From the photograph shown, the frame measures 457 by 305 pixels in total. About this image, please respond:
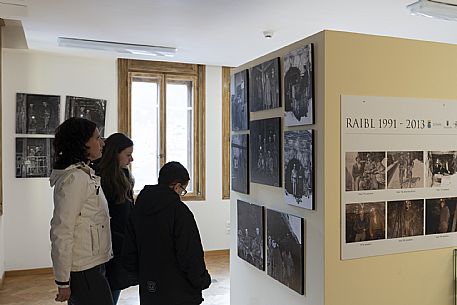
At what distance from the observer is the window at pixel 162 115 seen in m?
6.34

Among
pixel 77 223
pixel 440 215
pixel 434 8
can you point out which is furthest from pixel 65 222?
pixel 434 8

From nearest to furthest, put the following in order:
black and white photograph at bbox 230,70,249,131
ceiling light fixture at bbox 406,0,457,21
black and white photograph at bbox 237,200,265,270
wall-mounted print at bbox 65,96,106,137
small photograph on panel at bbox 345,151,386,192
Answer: small photograph on panel at bbox 345,151,386,192 < black and white photograph at bbox 237,200,265,270 < black and white photograph at bbox 230,70,249,131 < ceiling light fixture at bbox 406,0,457,21 < wall-mounted print at bbox 65,96,106,137

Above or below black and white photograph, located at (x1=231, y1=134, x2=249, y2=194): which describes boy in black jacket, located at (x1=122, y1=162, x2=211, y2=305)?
below

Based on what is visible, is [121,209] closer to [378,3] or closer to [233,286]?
[233,286]

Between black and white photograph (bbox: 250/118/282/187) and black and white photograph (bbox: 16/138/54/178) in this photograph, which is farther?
black and white photograph (bbox: 16/138/54/178)

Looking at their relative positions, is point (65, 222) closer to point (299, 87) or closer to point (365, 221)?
point (299, 87)

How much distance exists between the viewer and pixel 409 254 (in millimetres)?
2760

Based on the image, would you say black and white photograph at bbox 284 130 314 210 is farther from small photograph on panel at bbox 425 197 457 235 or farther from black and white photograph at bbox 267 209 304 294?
small photograph on panel at bbox 425 197 457 235

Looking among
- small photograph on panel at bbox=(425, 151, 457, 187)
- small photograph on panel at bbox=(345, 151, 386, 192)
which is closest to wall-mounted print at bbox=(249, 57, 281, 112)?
small photograph on panel at bbox=(345, 151, 386, 192)

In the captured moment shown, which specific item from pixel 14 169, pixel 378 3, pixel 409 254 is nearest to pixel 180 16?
pixel 378 3

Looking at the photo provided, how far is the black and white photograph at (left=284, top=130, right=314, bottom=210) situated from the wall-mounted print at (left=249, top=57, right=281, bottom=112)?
11.4 inches

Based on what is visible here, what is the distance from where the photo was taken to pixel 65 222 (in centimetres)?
226

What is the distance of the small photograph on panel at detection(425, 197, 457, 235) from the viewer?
9.26 feet

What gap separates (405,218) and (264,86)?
1.25 m
